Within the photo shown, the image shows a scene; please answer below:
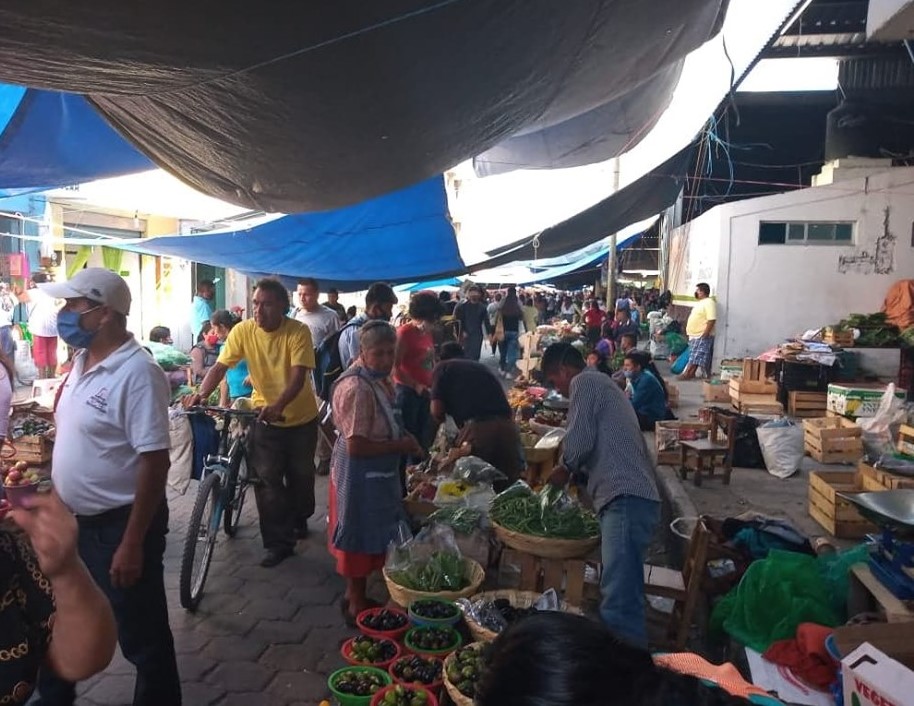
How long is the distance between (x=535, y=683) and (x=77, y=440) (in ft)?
7.74

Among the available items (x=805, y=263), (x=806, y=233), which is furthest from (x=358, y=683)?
(x=806, y=233)

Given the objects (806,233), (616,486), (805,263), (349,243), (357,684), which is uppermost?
(806,233)

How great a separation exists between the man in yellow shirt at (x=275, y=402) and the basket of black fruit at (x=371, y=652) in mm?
1820

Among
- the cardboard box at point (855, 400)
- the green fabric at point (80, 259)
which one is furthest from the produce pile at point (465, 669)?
the green fabric at point (80, 259)

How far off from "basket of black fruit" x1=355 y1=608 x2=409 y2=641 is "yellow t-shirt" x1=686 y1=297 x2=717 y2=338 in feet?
33.3

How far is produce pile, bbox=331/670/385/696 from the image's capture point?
312 cm

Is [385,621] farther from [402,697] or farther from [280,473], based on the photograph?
[280,473]

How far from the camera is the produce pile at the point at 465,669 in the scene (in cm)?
294

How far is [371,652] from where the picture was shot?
135 inches

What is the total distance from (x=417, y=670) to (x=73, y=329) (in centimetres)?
206

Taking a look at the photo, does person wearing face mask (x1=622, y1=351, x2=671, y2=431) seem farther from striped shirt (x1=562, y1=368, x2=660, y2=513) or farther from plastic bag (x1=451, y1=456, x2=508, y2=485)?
striped shirt (x1=562, y1=368, x2=660, y2=513)

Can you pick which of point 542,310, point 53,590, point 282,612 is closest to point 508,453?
point 282,612

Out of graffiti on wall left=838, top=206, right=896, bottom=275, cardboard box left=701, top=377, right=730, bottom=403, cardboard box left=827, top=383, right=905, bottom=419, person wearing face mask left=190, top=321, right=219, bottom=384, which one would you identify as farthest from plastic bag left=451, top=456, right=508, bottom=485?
graffiti on wall left=838, top=206, right=896, bottom=275

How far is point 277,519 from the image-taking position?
519 cm
